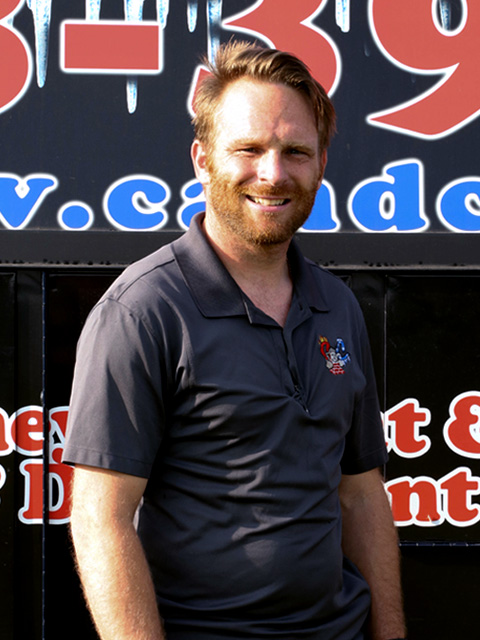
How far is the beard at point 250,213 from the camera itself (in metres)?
1.33

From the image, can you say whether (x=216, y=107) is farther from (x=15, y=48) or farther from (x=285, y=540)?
(x=15, y=48)

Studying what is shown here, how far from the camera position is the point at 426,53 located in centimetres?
230

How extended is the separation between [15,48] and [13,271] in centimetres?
69

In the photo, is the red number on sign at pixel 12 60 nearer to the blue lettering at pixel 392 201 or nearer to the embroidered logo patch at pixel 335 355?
the blue lettering at pixel 392 201

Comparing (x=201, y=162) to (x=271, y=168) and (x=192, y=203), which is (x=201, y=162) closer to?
(x=271, y=168)

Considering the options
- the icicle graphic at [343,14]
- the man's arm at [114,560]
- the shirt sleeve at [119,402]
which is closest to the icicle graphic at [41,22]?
the icicle graphic at [343,14]

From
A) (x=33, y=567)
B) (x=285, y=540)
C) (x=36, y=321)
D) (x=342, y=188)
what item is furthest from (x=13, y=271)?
(x=285, y=540)

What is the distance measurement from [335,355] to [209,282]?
0.94ft

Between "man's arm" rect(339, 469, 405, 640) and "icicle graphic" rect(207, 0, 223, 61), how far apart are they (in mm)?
1419

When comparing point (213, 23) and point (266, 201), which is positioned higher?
point (213, 23)

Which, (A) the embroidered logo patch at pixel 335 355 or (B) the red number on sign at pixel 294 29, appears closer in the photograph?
(A) the embroidered logo patch at pixel 335 355

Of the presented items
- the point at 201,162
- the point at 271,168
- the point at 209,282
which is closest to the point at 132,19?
the point at 201,162

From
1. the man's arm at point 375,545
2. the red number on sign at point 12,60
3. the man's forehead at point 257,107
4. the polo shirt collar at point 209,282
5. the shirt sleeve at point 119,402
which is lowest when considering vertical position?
the man's arm at point 375,545

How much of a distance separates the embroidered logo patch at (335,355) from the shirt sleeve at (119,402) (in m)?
0.35
